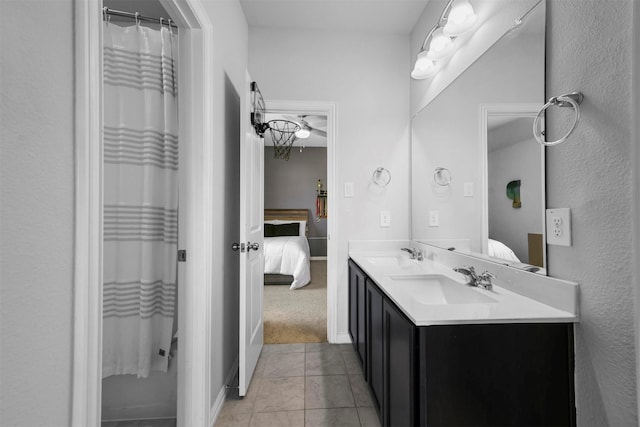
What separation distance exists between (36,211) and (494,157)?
1687 mm

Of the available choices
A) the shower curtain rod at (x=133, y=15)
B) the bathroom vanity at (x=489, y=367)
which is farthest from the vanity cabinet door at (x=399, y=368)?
the shower curtain rod at (x=133, y=15)

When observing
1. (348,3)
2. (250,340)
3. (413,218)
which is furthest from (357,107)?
(250,340)

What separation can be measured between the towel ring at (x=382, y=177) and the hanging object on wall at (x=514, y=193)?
1.18 metres

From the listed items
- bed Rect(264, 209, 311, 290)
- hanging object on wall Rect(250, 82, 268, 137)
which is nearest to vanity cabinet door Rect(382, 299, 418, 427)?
hanging object on wall Rect(250, 82, 268, 137)

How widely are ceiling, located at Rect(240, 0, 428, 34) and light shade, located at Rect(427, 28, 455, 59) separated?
0.51 m

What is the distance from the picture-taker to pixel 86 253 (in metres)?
0.66

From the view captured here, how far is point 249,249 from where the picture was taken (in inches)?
72.5

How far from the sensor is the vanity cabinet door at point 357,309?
5.99 feet

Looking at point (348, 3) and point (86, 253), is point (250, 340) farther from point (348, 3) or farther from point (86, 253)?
point (348, 3)

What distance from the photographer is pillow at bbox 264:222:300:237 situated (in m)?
5.69

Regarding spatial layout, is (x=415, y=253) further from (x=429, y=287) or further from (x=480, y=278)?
(x=480, y=278)

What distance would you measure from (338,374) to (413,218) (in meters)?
1.34

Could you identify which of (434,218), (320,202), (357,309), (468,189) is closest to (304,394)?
(357,309)

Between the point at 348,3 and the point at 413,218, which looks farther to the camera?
the point at 413,218
